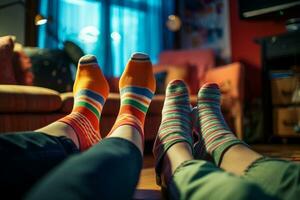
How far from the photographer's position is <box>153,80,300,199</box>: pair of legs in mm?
466

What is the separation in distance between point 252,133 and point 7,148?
254 centimetres

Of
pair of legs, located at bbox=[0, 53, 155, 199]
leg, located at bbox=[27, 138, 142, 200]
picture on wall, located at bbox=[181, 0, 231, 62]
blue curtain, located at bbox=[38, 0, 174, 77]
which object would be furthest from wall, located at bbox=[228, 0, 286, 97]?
leg, located at bbox=[27, 138, 142, 200]

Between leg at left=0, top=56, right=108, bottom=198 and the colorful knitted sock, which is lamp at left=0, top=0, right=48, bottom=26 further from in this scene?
the colorful knitted sock

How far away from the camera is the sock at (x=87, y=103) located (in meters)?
0.89

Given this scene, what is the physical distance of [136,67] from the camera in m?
1.24

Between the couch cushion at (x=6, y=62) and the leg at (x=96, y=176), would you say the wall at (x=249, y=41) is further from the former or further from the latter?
the leg at (x=96, y=176)

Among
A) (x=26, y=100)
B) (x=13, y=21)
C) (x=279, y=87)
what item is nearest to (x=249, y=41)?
(x=279, y=87)

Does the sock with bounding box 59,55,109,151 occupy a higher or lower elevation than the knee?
higher

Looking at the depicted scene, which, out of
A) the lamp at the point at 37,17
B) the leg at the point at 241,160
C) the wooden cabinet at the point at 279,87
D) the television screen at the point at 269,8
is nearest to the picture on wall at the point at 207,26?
the television screen at the point at 269,8

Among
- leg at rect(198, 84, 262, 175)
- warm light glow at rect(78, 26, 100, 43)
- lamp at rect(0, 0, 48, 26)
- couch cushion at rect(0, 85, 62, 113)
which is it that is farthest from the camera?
warm light glow at rect(78, 26, 100, 43)

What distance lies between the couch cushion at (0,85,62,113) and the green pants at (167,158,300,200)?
1121mm

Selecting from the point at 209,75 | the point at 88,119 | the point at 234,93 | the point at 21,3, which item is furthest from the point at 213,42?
the point at 88,119

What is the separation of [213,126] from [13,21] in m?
2.10

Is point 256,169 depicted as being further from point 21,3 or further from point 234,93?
point 21,3
